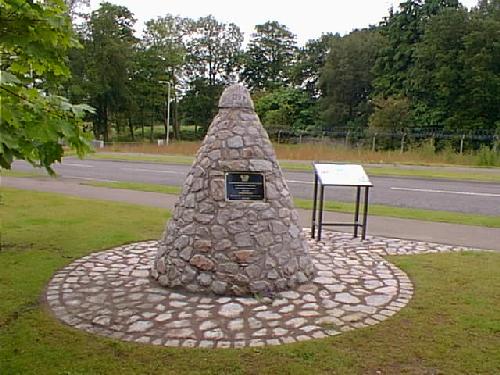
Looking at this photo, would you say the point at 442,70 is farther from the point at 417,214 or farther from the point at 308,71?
the point at 417,214

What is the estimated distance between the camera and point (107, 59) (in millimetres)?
52812

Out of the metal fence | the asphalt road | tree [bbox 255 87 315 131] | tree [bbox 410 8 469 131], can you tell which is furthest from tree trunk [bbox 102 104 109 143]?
the asphalt road

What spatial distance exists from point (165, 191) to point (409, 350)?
1101 centimetres

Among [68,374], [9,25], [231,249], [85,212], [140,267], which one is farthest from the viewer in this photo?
[85,212]

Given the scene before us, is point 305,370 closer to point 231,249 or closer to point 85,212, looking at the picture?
point 231,249

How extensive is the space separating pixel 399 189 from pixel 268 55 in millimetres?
52269

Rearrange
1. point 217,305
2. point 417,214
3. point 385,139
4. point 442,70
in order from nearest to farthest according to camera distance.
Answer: point 217,305 → point 417,214 → point 385,139 → point 442,70

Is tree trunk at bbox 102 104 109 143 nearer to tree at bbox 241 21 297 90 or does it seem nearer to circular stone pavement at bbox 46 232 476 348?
tree at bbox 241 21 297 90

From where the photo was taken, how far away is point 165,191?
47.7 ft

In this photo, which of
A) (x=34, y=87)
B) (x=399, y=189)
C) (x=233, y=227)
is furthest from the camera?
(x=399, y=189)

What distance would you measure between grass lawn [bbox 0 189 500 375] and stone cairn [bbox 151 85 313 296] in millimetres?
1373

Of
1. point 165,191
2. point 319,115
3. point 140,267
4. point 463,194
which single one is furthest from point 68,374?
point 319,115

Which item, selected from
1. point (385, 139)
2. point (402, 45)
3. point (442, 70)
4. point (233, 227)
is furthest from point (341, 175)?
point (402, 45)

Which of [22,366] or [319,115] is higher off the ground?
[319,115]
